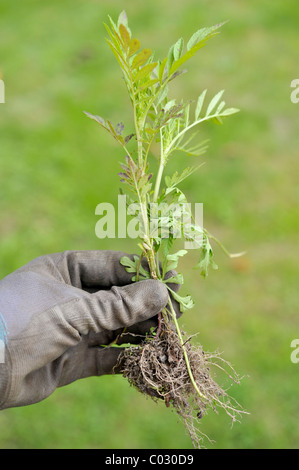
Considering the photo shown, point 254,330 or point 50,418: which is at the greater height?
point 254,330

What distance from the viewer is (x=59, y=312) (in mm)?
2119

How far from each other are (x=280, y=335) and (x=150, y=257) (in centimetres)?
190

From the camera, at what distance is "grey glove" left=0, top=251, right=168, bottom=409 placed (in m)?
2.07

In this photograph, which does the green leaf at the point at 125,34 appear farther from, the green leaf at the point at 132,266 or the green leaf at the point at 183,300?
the green leaf at the point at 183,300

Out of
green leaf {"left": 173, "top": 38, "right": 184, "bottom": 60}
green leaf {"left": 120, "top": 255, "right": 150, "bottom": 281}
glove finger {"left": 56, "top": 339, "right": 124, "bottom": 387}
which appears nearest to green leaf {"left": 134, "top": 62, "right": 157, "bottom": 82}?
green leaf {"left": 173, "top": 38, "right": 184, "bottom": 60}

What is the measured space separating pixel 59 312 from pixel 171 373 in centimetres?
53

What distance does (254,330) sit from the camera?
12.6 feet

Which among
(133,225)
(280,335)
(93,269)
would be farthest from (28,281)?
(280,335)

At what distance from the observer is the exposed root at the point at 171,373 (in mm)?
2246

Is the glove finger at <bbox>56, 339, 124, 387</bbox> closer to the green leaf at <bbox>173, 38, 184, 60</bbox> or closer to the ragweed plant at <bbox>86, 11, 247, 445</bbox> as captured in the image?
the ragweed plant at <bbox>86, 11, 247, 445</bbox>

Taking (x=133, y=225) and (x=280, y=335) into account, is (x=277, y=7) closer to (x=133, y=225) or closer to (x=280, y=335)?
(x=280, y=335)


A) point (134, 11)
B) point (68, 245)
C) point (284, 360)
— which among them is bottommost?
point (284, 360)

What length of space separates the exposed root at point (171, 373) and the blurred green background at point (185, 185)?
1.25 ft

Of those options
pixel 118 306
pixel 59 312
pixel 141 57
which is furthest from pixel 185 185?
pixel 141 57
